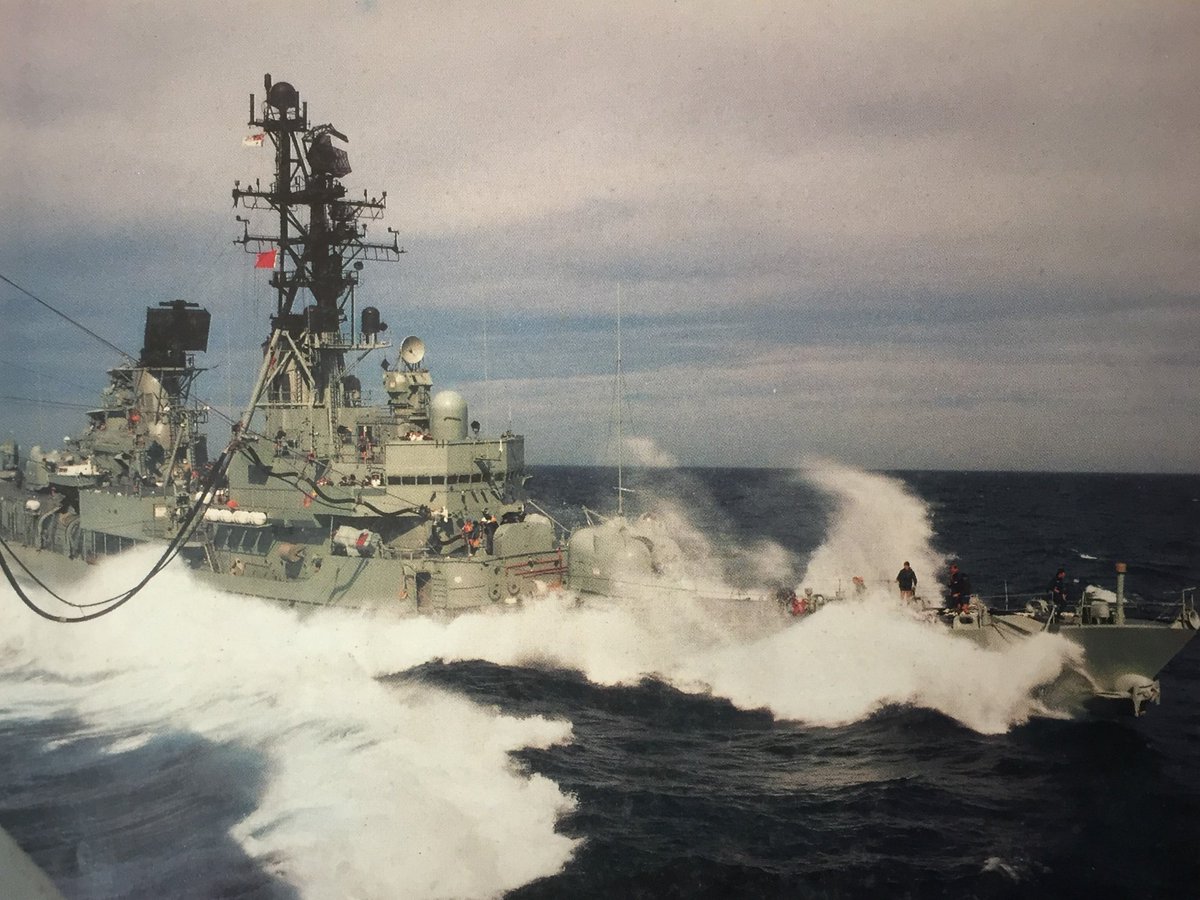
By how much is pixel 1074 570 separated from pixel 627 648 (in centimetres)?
2978

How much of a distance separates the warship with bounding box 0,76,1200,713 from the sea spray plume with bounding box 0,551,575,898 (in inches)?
52.4

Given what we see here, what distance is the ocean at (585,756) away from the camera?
1070 centimetres

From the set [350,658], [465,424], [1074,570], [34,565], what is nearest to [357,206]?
[465,424]

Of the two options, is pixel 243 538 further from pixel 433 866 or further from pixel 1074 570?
pixel 1074 570

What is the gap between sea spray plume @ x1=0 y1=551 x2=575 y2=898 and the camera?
10.5m

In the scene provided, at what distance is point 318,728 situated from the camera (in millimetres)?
15500

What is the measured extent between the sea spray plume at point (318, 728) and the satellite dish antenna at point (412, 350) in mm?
7782

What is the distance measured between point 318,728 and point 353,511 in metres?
7.80

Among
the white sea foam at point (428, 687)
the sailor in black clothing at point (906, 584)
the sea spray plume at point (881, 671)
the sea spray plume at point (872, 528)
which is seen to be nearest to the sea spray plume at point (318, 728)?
the white sea foam at point (428, 687)

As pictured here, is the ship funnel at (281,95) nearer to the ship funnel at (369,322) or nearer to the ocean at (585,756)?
the ship funnel at (369,322)

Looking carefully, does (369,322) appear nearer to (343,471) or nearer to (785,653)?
(343,471)

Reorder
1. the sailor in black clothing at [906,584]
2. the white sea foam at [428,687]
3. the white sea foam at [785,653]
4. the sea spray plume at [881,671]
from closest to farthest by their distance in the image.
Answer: the white sea foam at [428,687] < the sea spray plume at [881,671] < the white sea foam at [785,653] < the sailor in black clothing at [906,584]

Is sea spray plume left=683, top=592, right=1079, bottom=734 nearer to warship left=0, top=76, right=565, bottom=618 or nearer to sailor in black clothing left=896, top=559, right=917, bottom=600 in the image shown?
sailor in black clothing left=896, top=559, right=917, bottom=600

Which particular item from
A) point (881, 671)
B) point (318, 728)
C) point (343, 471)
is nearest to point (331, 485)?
point (343, 471)
